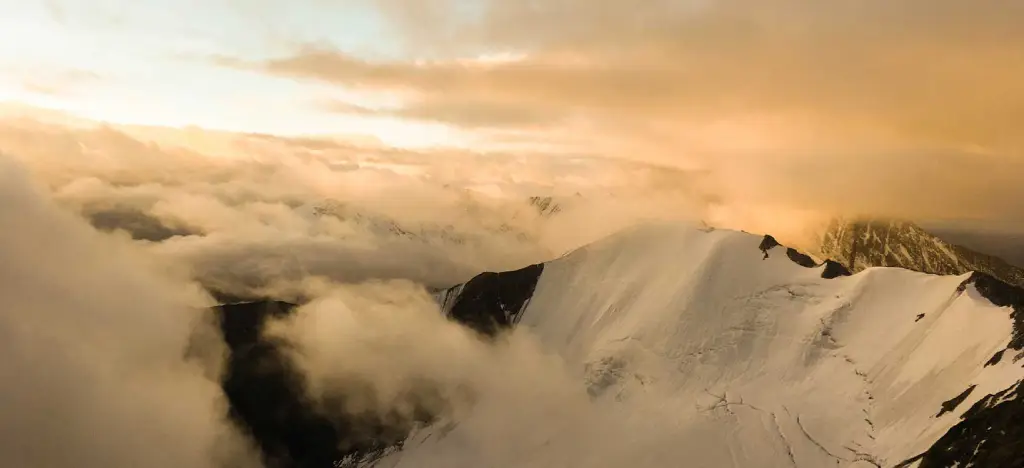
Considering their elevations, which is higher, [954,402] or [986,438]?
[986,438]

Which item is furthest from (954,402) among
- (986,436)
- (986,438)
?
(986,438)

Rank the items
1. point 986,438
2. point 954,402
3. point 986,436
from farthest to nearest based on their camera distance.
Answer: point 954,402
point 986,436
point 986,438

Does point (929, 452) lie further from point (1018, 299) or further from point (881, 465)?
point (1018, 299)

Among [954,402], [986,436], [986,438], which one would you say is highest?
[986,438]

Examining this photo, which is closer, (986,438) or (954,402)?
(986,438)

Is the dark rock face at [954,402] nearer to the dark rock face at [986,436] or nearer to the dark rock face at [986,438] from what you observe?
the dark rock face at [986,436]

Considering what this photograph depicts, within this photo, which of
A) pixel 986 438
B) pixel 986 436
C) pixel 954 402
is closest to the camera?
pixel 986 438

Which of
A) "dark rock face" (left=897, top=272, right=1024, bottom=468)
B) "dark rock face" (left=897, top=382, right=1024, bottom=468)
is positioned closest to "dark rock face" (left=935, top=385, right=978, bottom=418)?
"dark rock face" (left=897, top=272, right=1024, bottom=468)

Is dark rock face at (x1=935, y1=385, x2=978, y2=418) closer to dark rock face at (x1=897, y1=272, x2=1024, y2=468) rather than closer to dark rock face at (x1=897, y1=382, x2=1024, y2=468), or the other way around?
dark rock face at (x1=897, y1=272, x2=1024, y2=468)

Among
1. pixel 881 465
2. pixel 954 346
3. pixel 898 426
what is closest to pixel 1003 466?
pixel 881 465

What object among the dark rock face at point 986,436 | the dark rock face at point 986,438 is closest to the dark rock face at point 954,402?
the dark rock face at point 986,436

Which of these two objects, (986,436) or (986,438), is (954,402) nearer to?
(986,436)
